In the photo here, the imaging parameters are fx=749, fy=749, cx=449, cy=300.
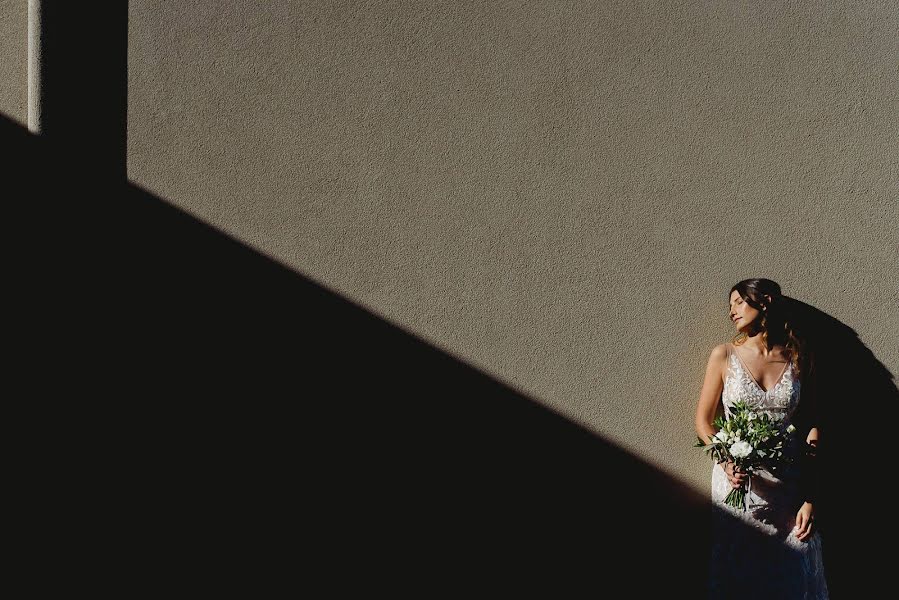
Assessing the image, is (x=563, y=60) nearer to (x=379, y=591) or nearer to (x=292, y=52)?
(x=292, y=52)

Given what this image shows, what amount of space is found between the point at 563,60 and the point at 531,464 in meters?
2.06

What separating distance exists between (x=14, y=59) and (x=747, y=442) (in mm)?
3916

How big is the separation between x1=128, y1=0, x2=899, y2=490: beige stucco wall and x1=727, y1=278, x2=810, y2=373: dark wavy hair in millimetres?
167

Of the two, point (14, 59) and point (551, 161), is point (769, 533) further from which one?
point (14, 59)

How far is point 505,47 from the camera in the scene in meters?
3.74

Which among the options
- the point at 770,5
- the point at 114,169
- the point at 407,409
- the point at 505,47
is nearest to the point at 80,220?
the point at 114,169

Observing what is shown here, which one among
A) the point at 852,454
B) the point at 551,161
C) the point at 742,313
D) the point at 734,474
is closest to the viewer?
the point at 734,474

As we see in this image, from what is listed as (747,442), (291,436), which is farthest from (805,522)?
(291,436)

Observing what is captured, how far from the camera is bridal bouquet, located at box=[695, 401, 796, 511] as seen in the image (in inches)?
134

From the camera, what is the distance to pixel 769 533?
11.8 ft

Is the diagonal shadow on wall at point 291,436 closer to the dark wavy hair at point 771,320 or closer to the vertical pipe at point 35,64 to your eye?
the vertical pipe at point 35,64

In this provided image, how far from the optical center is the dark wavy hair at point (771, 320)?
3.64 metres

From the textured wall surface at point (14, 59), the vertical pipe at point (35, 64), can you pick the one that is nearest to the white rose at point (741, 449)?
the vertical pipe at point (35, 64)

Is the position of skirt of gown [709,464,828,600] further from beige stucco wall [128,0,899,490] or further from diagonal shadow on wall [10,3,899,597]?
beige stucco wall [128,0,899,490]
